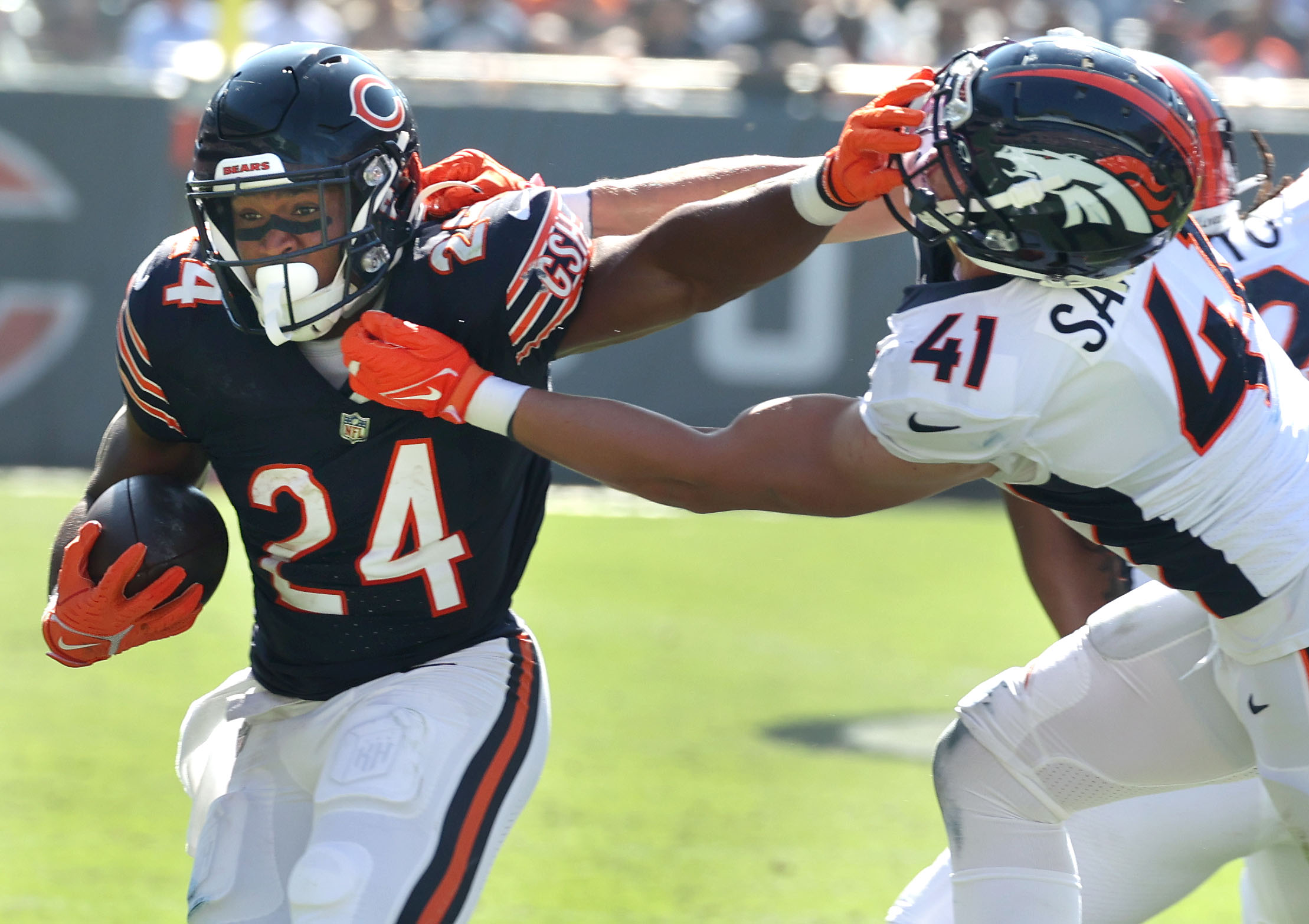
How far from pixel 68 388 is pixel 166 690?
374 centimetres

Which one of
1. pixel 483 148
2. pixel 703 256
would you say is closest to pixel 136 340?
pixel 703 256

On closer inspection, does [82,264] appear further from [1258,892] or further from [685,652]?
[1258,892]

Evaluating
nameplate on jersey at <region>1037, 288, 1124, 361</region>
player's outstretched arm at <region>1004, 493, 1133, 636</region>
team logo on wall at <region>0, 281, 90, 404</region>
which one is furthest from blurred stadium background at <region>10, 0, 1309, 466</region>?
nameplate on jersey at <region>1037, 288, 1124, 361</region>

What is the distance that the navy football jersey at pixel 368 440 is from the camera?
9.45 ft

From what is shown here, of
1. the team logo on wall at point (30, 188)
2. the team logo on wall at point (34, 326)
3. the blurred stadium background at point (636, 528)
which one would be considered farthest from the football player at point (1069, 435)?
the team logo on wall at point (30, 188)

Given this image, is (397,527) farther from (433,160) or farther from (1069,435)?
(433,160)

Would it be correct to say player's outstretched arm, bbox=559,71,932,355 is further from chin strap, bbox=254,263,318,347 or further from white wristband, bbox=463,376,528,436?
chin strap, bbox=254,263,318,347

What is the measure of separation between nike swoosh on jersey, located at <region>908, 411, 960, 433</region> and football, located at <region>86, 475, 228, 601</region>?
4.34 feet

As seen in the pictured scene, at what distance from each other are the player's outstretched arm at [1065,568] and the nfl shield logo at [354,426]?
1.51m

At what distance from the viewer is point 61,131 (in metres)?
8.77

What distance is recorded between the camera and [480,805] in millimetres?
2701

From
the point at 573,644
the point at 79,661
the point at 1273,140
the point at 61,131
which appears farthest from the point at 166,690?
the point at 1273,140

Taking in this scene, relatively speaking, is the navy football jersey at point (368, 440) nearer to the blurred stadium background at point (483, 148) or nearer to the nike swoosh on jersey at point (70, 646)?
the nike swoosh on jersey at point (70, 646)

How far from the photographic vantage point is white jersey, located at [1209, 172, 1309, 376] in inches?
130
